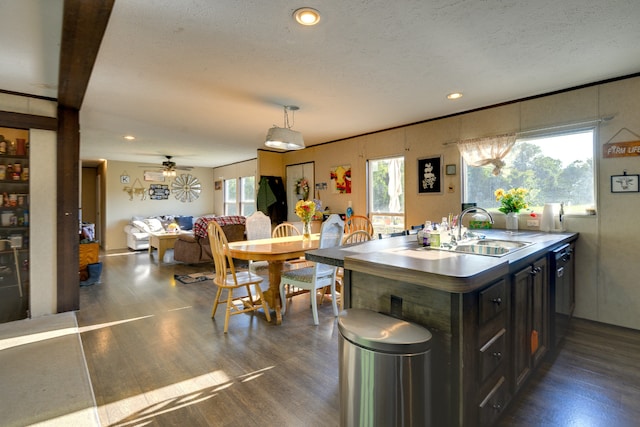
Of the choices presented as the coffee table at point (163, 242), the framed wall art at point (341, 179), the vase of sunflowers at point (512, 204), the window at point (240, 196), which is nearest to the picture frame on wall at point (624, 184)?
the vase of sunflowers at point (512, 204)

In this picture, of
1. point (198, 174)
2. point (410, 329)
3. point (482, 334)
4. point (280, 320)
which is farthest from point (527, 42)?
point (198, 174)

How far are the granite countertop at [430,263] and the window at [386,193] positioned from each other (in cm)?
260

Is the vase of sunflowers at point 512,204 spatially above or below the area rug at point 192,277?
above

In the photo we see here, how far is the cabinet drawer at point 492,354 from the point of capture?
55.5 inches

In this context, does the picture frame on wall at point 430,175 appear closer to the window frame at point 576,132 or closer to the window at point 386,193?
the window at point 386,193

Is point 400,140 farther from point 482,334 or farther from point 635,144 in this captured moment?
point 482,334

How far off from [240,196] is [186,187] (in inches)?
74.9

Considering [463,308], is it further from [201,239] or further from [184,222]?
[184,222]

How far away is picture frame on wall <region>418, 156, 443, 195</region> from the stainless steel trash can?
10.2 feet

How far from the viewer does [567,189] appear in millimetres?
3176

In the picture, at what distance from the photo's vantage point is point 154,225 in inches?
→ 308

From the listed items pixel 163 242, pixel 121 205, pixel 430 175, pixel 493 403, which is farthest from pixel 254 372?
pixel 121 205

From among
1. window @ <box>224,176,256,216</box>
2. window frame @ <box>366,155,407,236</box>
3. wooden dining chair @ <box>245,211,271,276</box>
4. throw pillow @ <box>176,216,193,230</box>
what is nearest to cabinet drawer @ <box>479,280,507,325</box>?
wooden dining chair @ <box>245,211,271,276</box>

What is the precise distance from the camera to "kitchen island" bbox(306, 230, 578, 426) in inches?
51.1
